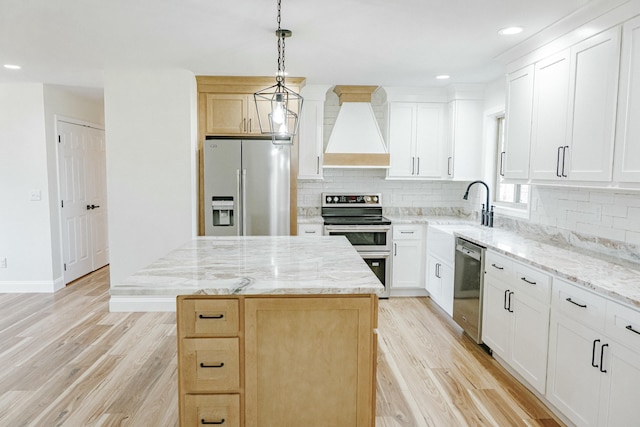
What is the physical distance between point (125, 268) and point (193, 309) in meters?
2.88

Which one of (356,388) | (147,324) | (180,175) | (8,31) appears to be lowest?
(147,324)

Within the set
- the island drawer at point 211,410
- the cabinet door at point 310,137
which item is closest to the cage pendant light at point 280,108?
the cabinet door at point 310,137

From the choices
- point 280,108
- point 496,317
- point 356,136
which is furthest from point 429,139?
point 280,108

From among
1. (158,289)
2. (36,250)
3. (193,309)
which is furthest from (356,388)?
(36,250)

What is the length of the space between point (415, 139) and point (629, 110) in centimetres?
278

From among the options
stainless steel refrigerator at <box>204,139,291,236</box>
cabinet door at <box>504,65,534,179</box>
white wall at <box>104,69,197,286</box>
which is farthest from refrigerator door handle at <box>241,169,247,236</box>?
cabinet door at <box>504,65,534,179</box>

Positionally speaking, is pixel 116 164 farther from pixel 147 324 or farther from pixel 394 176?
pixel 394 176

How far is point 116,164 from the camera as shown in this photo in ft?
14.0

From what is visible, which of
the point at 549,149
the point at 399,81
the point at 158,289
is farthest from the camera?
the point at 399,81

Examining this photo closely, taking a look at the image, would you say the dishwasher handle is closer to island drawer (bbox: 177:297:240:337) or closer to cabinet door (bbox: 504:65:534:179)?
cabinet door (bbox: 504:65:534:179)

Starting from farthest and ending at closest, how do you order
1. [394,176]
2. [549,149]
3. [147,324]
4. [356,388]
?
[394,176] → [147,324] → [549,149] → [356,388]

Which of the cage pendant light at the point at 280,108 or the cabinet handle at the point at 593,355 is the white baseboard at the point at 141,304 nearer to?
the cage pendant light at the point at 280,108

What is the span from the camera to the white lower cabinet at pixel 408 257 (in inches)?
186

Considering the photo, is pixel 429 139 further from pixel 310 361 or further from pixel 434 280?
pixel 310 361
